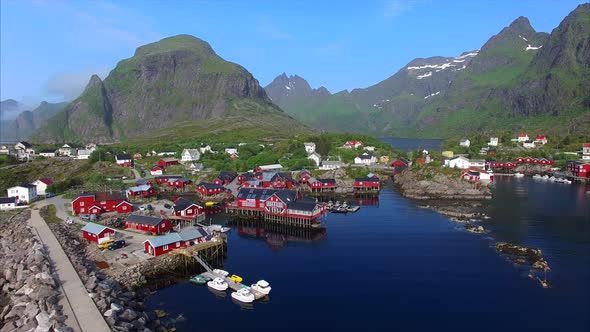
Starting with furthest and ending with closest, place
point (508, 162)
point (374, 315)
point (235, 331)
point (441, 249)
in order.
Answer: point (508, 162)
point (441, 249)
point (374, 315)
point (235, 331)

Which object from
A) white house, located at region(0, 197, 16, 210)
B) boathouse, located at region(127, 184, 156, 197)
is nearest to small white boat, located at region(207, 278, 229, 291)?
white house, located at region(0, 197, 16, 210)

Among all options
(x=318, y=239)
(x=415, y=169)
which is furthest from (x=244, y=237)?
(x=415, y=169)

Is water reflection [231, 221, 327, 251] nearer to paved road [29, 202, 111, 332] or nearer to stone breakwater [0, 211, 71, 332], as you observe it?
paved road [29, 202, 111, 332]

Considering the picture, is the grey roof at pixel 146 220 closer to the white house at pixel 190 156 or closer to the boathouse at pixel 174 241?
the boathouse at pixel 174 241

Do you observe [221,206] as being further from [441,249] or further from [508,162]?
[508,162]

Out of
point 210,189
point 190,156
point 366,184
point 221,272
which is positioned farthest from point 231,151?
point 221,272

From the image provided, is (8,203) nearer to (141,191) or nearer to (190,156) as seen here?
(141,191)

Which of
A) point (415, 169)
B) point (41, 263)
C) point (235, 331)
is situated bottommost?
point (235, 331)
